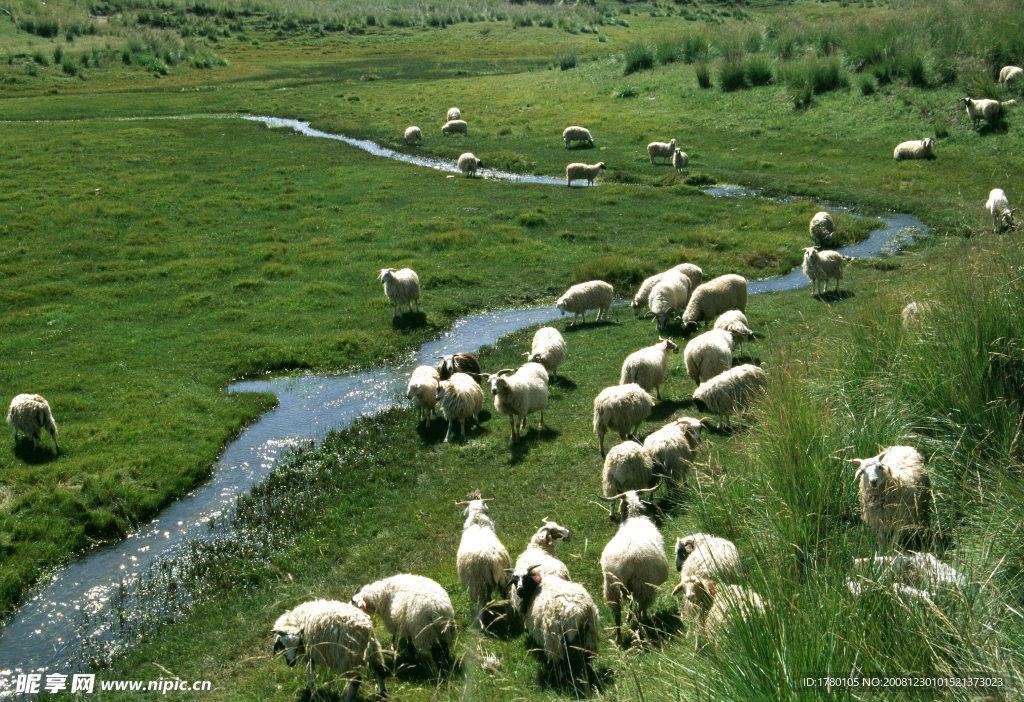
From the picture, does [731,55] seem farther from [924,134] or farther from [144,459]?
[144,459]

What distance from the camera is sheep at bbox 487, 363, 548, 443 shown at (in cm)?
1345

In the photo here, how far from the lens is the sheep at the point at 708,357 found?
1374 cm

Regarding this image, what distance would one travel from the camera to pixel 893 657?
436cm

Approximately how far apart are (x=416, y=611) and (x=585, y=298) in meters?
12.3

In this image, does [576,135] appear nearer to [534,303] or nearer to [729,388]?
[534,303]

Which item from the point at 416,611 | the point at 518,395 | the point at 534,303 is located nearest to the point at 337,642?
the point at 416,611

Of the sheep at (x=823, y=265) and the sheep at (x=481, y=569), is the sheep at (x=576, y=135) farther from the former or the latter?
the sheep at (x=481, y=569)

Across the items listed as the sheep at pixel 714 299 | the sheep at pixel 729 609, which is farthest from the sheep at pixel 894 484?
the sheep at pixel 714 299

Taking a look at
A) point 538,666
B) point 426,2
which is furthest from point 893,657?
point 426,2

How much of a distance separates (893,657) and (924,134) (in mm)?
33098

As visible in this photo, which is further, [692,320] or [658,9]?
[658,9]

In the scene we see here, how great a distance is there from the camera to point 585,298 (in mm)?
19125

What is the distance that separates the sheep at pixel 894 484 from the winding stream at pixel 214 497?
8.45 m

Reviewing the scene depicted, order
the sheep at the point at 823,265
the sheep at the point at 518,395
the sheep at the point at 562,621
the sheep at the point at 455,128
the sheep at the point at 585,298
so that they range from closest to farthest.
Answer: the sheep at the point at 562,621 → the sheep at the point at 518,395 → the sheep at the point at 585,298 → the sheep at the point at 823,265 → the sheep at the point at 455,128
